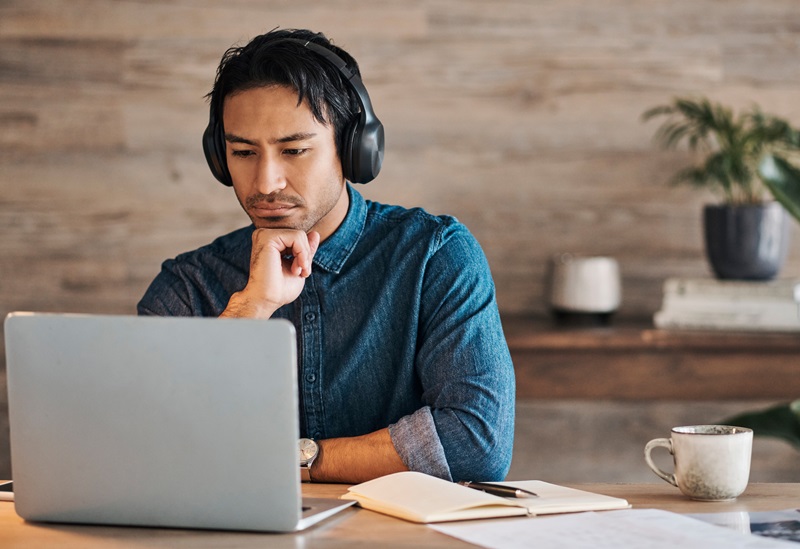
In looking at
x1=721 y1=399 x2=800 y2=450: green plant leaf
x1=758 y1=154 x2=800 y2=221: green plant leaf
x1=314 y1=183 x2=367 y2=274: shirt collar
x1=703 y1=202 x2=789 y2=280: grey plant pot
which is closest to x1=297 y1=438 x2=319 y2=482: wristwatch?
x1=314 y1=183 x2=367 y2=274: shirt collar

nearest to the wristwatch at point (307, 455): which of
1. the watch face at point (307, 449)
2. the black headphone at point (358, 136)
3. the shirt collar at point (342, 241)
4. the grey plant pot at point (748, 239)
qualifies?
the watch face at point (307, 449)

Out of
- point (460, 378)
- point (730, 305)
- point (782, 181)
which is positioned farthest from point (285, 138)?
point (730, 305)

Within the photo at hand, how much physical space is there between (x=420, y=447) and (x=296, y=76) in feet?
1.95

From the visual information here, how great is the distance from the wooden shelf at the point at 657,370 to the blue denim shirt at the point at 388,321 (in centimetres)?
73

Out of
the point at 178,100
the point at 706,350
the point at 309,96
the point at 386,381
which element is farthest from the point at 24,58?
the point at 706,350

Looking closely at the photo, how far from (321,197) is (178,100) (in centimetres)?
113

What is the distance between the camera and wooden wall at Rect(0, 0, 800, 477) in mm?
2549

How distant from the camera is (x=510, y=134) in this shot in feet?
8.47

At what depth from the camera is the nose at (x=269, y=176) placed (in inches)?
59.6

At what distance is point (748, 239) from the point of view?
2.39 metres

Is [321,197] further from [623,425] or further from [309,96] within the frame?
[623,425]

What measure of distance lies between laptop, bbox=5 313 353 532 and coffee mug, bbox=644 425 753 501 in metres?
Answer: 0.42

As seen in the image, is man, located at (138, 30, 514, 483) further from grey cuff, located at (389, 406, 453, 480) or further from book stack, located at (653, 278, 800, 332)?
book stack, located at (653, 278, 800, 332)

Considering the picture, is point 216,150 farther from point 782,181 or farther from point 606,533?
point 782,181
